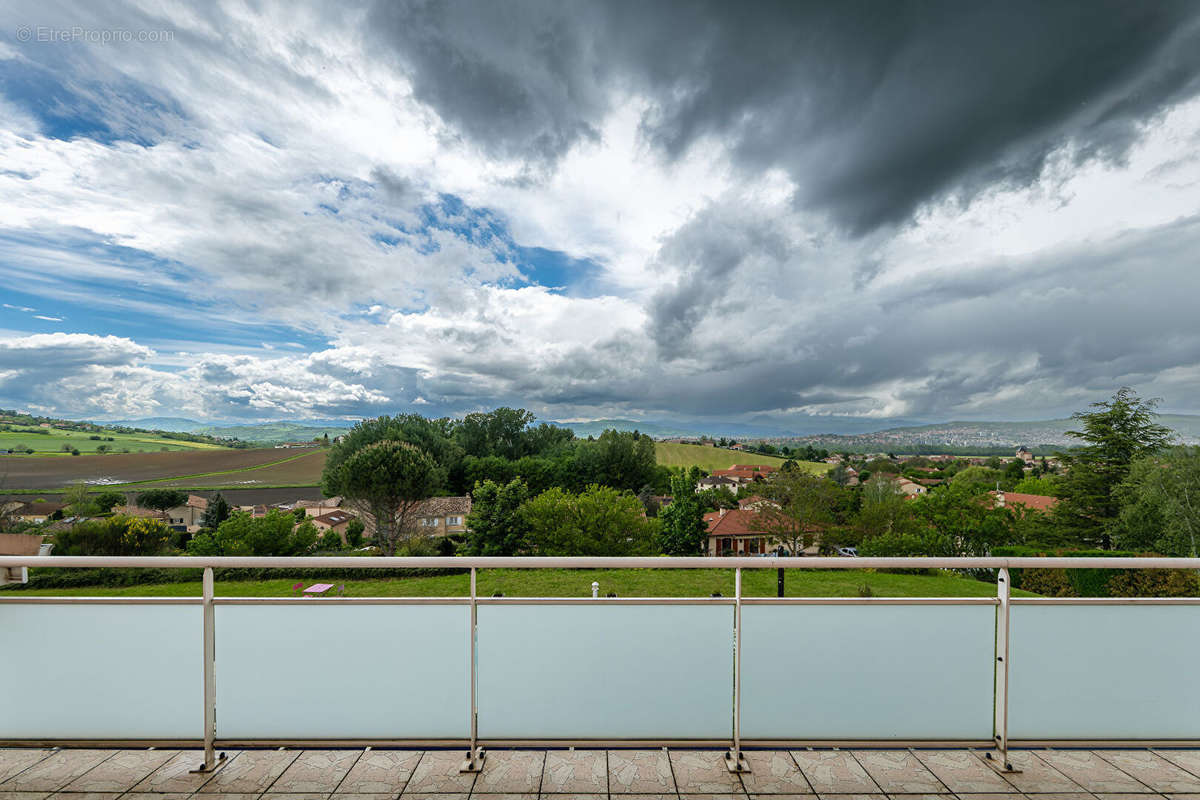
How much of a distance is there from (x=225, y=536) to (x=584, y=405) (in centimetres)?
5530

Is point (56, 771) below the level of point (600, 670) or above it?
below

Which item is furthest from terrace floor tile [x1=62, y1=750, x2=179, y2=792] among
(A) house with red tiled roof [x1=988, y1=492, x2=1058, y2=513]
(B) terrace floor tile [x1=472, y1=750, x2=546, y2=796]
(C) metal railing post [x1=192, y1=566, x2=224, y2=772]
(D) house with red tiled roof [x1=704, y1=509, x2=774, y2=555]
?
(A) house with red tiled roof [x1=988, y1=492, x2=1058, y2=513]

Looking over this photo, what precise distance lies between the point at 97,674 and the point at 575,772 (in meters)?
2.21

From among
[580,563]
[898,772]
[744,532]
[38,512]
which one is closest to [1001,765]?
[898,772]

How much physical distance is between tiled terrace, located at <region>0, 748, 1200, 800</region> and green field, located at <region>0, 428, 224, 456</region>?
59.1 meters

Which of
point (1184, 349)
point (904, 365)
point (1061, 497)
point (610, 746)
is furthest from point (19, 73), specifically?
point (1184, 349)

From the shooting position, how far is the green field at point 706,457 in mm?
73062

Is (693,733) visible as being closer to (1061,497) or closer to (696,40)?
(696,40)

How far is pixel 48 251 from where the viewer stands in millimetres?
52594

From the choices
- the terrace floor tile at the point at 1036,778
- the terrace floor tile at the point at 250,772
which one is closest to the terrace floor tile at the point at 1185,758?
the terrace floor tile at the point at 1036,778

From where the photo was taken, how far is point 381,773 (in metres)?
2.11

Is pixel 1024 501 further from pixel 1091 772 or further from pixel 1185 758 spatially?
pixel 1091 772

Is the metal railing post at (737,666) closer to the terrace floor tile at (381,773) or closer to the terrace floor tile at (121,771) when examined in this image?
the terrace floor tile at (381,773)

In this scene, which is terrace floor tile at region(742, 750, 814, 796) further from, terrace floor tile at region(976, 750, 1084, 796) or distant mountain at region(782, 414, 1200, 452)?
distant mountain at region(782, 414, 1200, 452)
